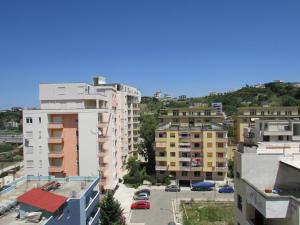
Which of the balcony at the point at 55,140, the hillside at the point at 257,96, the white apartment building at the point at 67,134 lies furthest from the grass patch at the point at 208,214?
the hillside at the point at 257,96

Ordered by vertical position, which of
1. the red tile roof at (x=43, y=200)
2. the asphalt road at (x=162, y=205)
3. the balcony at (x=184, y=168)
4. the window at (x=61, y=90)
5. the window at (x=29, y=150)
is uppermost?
the window at (x=61, y=90)

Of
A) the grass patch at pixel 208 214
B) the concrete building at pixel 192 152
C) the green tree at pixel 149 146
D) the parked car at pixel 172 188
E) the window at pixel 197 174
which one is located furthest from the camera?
the green tree at pixel 149 146

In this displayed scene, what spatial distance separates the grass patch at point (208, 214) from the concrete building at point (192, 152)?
10745 mm

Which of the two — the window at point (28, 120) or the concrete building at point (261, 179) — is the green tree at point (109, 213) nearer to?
the window at point (28, 120)

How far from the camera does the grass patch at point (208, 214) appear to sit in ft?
132

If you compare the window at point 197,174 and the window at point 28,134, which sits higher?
the window at point 28,134

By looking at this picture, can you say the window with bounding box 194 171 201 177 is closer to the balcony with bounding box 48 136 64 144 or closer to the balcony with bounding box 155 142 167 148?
the balcony with bounding box 155 142 167 148

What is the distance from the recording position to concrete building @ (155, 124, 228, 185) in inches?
2256

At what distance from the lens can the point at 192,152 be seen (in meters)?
57.8

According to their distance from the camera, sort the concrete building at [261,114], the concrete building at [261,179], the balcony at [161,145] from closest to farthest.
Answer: the concrete building at [261,179], the balcony at [161,145], the concrete building at [261,114]

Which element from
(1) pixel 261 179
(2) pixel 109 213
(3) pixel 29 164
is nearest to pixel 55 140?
(3) pixel 29 164

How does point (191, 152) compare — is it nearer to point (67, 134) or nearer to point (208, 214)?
point (208, 214)

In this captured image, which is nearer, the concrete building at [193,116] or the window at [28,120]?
the window at [28,120]

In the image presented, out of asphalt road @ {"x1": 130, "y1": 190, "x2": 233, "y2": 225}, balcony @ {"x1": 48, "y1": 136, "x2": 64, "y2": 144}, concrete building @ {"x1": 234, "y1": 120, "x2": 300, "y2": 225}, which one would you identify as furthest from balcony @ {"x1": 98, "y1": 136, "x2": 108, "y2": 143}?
concrete building @ {"x1": 234, "y1": 120, "x2": 300, "y2": 225}
